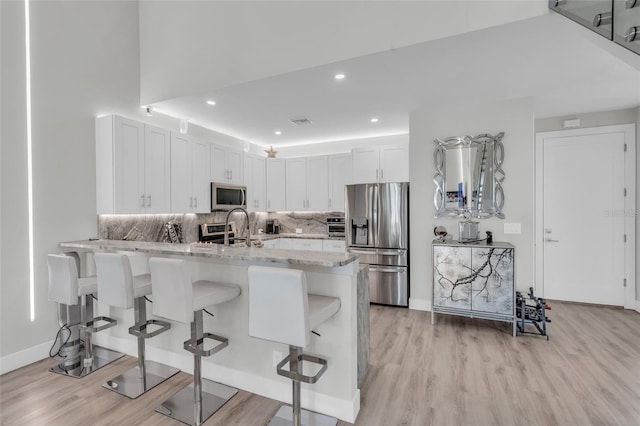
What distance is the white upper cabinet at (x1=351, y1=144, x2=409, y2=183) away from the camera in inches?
182

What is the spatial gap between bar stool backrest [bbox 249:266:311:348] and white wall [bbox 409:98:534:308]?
2.80 meters

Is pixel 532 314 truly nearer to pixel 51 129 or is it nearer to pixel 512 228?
pixel 512 228

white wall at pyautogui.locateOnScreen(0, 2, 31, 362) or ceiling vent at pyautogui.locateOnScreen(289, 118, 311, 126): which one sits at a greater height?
ceiling vent at pyautogui.locateOnScreen(289, 118, 311, 126)

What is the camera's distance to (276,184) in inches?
228

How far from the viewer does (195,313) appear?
6.73 ft

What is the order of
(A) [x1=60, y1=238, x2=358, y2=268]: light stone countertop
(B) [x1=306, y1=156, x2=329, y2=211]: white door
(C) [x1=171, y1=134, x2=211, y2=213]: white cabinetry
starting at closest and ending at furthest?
(A) [x1=60, y1=238, x2=358, y2=268]: light stone countertop < (C) [x1=171, y1=134, x2=211, y2=213]: white cabinetry < (B) [x1=306, y1=156, x2=329, y2=211]: white door

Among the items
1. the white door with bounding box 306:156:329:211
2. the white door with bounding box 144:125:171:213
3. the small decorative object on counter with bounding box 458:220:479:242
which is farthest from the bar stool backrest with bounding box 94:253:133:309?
the white door with bounding box 306:156:329:211

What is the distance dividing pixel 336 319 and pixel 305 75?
89.8 inches

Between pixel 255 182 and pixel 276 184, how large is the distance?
0.46 m

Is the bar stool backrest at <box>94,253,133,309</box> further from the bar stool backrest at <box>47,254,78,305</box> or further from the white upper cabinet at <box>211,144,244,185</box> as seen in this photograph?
the white upper cabinet at <box>211,144,244,185</box>

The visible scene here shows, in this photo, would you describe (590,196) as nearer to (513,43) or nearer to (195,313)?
(513,43)

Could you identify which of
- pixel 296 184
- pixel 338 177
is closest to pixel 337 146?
pixel 338 177

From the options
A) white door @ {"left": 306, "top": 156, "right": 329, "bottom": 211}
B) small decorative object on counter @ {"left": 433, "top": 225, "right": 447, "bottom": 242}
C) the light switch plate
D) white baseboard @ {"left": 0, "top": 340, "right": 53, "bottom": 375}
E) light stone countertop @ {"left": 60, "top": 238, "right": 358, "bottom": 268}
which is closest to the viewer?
light stone countertop @ {"left": 60, "top": 238, "right": 358, "bottom": 268}

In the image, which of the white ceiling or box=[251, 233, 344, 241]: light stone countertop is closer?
the white ceiling
